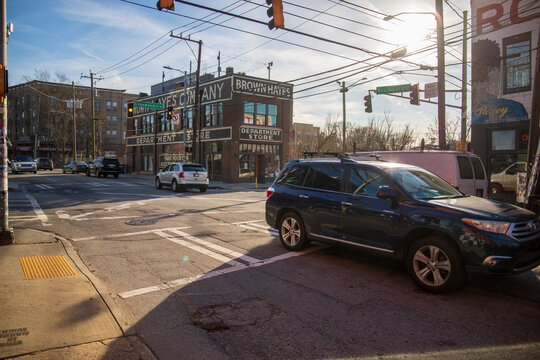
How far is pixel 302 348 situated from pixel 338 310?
3.30 ft

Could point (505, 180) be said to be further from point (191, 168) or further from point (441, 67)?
point (191, 168)

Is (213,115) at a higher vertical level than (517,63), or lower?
higher

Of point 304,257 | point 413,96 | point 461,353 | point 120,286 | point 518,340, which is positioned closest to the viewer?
point 461,353

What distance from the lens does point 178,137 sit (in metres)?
38.4

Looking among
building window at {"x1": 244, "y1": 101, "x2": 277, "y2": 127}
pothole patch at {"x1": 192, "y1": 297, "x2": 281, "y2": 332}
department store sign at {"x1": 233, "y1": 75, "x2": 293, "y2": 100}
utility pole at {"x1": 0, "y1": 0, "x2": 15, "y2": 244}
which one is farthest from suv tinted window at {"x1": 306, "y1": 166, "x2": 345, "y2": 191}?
building window at {"x1": 244, "y1": 101, "x2": 277, "y2": 127}

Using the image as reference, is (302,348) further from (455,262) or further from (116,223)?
(116,223)

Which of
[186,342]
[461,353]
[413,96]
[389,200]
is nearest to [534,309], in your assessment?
[461,353]

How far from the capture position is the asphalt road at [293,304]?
331cm

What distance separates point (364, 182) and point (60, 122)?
68798 mm

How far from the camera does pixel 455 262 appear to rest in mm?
4512

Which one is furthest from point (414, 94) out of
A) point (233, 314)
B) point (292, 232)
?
point (233, 314)

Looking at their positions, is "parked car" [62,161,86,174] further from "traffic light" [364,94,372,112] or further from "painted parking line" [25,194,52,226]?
"traffic light" [364,94,372,112]

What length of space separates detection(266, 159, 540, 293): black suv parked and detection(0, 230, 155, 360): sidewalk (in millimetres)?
3565

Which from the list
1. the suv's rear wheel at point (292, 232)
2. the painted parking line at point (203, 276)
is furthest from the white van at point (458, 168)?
the painted parking line at point (203, 276)
